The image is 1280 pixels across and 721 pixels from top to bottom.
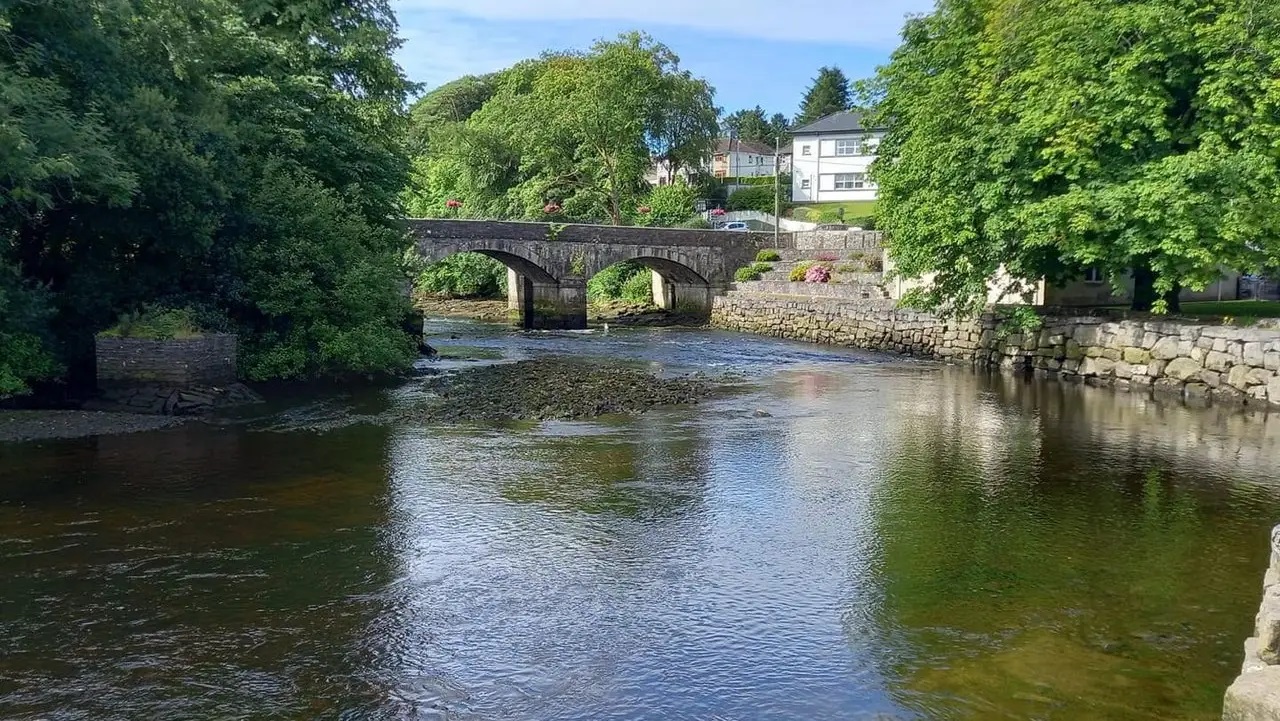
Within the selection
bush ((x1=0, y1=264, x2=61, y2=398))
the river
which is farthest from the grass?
bush ((x1=0, y1=264, x2=61, y2=398))

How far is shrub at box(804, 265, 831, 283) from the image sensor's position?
43375 mm

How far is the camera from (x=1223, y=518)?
12.3 metres

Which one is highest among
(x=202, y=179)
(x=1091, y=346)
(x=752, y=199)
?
(x=752, y=199)

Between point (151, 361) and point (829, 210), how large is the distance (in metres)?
60.1

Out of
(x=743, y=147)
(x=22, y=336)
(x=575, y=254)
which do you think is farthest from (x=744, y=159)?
(x=22, y=336)

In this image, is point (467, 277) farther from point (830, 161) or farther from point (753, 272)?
point (830, 161)

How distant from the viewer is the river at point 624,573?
24.3 feet

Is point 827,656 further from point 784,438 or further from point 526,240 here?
point 526,240

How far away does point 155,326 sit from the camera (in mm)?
19266

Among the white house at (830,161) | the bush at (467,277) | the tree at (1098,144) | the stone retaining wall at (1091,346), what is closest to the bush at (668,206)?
the bush at (467,277)

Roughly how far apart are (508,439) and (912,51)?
63.5 ft

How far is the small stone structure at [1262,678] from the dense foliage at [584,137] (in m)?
53.5

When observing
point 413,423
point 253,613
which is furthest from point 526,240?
point 253,613

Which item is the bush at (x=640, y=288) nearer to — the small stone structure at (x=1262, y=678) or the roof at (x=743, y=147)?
the small stone structure at (x=1262, y=678)
